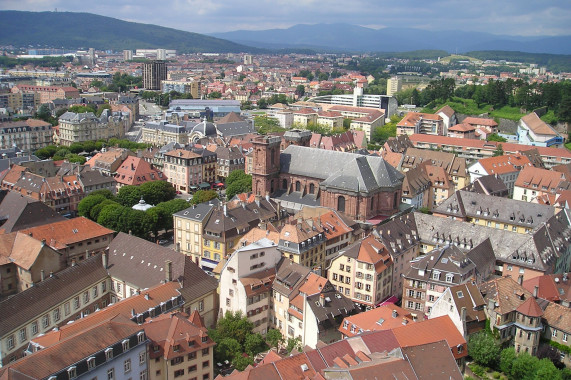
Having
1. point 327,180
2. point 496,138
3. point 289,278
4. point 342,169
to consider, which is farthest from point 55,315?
point 496,138

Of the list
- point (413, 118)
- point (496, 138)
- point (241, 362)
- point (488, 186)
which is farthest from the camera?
point (413, 118)

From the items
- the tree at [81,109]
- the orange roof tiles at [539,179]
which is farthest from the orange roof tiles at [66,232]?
the tree at [81,109]

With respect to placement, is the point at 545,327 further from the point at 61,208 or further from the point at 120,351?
the point at 61,208

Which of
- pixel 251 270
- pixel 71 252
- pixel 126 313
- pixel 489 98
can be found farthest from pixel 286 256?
pixel 489 98

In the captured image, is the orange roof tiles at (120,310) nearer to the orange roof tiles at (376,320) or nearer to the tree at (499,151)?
the orange roof tiles at (376,320)

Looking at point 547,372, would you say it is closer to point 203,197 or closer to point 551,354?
point 551,354

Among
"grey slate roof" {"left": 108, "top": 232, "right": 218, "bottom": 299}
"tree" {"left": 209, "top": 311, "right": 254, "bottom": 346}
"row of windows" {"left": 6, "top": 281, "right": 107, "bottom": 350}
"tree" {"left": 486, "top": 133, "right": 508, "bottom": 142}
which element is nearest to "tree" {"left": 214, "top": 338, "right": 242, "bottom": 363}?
"tree" {"left": 209, "top": 311, "right": 254, "bottom": 346}

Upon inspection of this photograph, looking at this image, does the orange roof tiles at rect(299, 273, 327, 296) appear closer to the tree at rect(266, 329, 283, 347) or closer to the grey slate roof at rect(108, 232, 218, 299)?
the tree at rect(266, 329, 283, 347)
